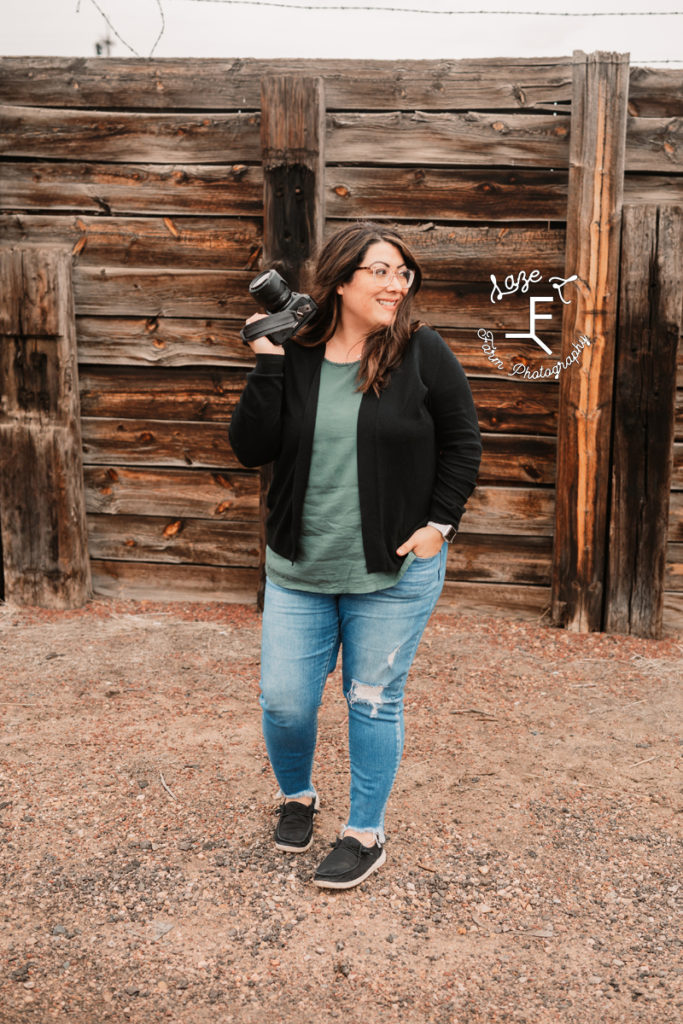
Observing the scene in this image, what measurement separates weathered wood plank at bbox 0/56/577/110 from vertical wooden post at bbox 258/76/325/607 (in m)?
0.13

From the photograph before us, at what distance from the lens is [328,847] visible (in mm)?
3225

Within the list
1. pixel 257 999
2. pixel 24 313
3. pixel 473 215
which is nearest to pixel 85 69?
pixel 24 313

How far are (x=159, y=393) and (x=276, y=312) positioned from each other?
2821 millimetres

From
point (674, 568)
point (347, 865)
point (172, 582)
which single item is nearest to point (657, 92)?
point (674, 568)

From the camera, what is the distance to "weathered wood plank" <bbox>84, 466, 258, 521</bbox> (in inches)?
216

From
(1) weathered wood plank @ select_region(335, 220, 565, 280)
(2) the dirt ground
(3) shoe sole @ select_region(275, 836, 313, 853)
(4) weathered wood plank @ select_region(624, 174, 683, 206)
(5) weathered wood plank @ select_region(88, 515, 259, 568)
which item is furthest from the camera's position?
(5) weathered wood plank @ select_region(88, 515, 259, 568)

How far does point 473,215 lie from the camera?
5105 millimetres

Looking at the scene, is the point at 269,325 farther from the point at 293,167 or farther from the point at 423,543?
the point at 293,167

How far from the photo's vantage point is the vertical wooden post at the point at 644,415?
4914 mm

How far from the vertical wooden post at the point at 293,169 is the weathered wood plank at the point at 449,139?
0.16 m

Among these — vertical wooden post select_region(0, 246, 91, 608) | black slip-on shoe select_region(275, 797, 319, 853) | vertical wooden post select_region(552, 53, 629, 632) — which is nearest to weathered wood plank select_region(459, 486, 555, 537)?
vertical wooden post select_region(552, 53, 629, 632)

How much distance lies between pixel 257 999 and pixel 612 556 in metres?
3.32

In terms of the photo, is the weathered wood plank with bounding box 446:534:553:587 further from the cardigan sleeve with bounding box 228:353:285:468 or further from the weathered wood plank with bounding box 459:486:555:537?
the cardigan sleeve with bounding box 228:353:285:468

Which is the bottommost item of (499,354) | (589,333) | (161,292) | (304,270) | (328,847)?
(328,847)
